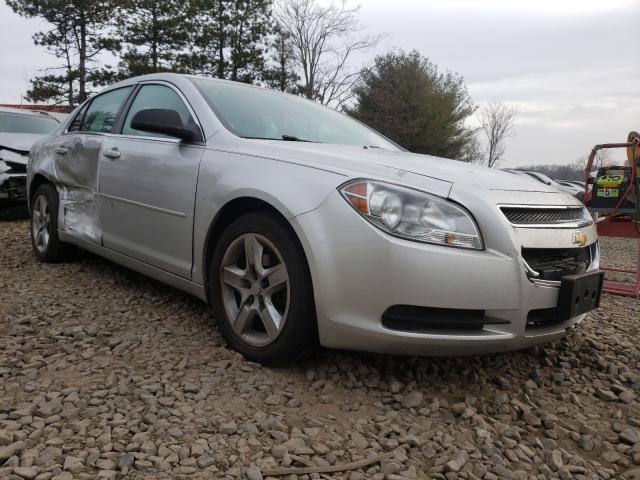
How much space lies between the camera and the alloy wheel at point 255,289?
2244 millimetres

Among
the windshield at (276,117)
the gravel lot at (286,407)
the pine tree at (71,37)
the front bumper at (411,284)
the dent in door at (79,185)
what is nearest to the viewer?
the gravel lot at (286,407)

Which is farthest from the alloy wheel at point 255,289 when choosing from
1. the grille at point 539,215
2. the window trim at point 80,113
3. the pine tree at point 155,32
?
the pine tree at point 155,32

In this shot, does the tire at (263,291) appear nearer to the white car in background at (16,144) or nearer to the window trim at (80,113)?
the window trim at (80,113)

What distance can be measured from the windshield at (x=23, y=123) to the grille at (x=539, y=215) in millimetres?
7753

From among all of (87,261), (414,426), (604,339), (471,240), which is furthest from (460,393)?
(87,261)

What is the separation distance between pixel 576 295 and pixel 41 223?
4.08m

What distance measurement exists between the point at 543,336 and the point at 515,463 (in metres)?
0.55

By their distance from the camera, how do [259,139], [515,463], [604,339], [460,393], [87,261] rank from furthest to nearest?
[87,261]
[604,339]
[259,139]
[460,393]
[515,463]

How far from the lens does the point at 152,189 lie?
114 inches

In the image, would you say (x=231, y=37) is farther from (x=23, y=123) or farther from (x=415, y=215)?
(x=415, y=215)

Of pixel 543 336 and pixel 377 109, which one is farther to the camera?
pixel 377 109

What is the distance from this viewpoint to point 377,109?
27297 millimetres

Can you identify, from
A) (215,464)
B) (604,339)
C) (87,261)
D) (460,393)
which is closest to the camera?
(215,464)

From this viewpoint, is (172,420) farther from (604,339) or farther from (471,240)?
(604,339)
